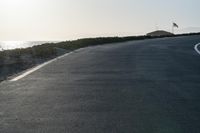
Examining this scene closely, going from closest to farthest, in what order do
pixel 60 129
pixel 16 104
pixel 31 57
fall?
1. pixel 60 129
2. pixel 16 104
3. pixel 31 57

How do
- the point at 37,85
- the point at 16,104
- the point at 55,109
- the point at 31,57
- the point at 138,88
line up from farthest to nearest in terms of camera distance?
the point at 31,57 < the point at 37,85 < the point at 138,88 < the point at 16,104 < the point at 55,109

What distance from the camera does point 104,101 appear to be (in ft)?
31.2

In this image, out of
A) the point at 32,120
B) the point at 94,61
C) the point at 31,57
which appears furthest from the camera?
the point at 31,57

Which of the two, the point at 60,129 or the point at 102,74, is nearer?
the point at 60,129

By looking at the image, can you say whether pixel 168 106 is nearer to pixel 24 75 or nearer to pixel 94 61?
pixel 24 75

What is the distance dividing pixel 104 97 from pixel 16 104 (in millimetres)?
1631

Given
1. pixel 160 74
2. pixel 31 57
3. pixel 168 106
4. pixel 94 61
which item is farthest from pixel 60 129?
pixel 31 57

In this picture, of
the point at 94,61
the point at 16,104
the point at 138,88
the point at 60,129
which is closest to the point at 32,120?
the point at 60,129

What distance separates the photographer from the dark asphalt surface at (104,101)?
7.43 m

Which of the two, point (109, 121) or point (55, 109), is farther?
point (55, 109)

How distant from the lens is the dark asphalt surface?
7.43m

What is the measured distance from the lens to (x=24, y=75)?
14.5 meters

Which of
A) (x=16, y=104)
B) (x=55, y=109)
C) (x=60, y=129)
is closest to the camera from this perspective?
(x=60, y=129)

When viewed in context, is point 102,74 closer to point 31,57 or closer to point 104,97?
point 104,97
